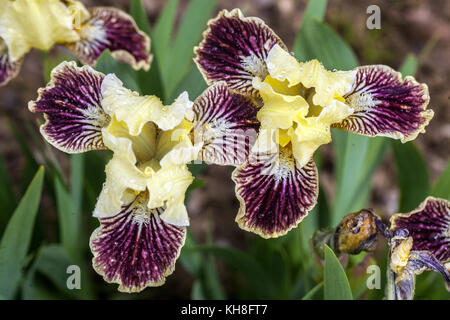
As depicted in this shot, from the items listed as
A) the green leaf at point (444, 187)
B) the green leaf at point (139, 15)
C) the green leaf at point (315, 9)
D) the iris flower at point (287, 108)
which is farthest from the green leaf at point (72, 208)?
the green leaf at point (444, 187)

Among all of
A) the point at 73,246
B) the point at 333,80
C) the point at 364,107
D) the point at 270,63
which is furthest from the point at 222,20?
the point at 73,246

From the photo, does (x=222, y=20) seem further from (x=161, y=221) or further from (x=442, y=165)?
(x=442, y=165)

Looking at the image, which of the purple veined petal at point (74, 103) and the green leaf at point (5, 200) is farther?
the green leaf at point (5, 200)

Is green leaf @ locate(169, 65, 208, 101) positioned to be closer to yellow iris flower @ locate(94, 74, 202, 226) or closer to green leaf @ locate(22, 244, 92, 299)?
yellow iris flower @ locate(94, 74, 202, 226)

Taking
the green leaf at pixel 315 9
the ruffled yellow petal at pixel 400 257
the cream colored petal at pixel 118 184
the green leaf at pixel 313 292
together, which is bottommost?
the green leaf at pixel 313 292

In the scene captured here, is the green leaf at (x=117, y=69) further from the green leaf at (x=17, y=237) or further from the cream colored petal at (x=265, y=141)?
the cream colored petal at (x=265, y=141)

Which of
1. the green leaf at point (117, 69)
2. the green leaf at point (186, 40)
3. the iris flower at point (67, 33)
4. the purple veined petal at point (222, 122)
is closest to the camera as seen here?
the purple veined petal at point (222, 122)

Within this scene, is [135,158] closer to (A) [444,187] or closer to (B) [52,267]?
(B) [52,267]
